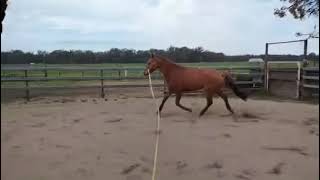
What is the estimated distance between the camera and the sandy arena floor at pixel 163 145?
15.7 feet

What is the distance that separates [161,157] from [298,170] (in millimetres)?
1442

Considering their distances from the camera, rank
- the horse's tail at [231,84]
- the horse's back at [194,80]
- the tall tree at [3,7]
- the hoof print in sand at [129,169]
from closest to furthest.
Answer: the tall tree at [3,7]
the hoof print in sand at [129,169]
the horse's back at [194,80]
the horse's tail at [231,84]

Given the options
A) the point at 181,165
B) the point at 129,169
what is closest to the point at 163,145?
the point at 181,165

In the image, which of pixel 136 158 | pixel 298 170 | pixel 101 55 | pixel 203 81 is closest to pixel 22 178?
pixel 136 158

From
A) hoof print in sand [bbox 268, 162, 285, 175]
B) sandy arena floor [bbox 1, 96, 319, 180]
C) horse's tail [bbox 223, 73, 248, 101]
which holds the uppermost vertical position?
horse's tail [bbox 223, 73, 248, 101]

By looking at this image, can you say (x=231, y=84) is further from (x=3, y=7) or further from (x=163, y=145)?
(x=3, y=7)

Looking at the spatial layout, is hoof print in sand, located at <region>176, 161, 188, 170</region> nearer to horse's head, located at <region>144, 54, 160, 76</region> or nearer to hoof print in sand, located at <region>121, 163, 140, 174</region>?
hoof print in sand, located at <region>121, 163, 140, 174</region>

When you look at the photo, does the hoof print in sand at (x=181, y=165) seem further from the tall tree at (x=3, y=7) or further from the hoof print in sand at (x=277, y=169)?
the tall tree at (x=3, y=7)

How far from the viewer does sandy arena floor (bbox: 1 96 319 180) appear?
4.77 metres

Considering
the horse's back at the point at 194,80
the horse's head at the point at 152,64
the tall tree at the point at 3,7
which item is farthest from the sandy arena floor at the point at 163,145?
the horse's head at the point at 152,64

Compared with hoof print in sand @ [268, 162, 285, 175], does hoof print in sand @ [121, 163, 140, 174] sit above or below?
below

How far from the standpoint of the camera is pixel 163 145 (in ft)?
20.2

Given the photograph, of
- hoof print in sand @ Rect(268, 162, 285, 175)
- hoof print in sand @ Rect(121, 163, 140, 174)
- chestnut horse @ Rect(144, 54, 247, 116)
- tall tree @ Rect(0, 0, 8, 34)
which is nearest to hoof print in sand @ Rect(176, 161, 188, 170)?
hoof print in sand @ Rect(121, 163, 140, 174)

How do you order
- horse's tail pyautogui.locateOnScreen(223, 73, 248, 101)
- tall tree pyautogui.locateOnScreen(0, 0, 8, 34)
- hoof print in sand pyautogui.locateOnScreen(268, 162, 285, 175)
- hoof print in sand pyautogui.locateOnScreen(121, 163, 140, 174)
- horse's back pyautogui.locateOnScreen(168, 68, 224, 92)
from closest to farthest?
tall tree pyautogui.locateOnScreen(0, 0, 8, 34), hoof print in sand pyautogui.locateOnScreen(268, 162, 285, 175), hoof print in sand pyautogui.locateOnScreen(121, 163, 140, 174), horse's back pyautogui.locateOnScreen(168, 68, 224, 92), horse's tail pyautogui.locateOnScreen(223, 73, 248, 101)
